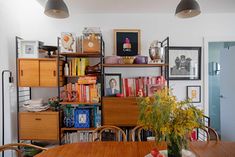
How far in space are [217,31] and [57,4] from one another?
2.55m

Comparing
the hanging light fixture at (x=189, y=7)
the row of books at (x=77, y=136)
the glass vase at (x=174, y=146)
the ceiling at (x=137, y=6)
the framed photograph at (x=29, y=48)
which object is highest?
the ceiling at (x=137, y=6)

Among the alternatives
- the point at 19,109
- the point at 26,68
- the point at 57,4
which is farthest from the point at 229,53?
the point at 19,109

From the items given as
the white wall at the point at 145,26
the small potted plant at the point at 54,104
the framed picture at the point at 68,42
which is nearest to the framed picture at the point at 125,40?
the white wall at the point at 145,26

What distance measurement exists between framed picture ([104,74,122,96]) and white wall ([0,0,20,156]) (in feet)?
4.38

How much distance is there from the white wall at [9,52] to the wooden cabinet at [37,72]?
0.57 feet

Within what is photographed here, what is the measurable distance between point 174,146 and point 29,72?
2.19 meters

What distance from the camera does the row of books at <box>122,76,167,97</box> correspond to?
2.70 metres

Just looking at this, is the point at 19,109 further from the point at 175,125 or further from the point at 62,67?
the point at 175,125

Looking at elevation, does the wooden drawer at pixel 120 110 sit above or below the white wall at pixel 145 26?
below

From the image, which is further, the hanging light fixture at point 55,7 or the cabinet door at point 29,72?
the cabinet door at point 29,72

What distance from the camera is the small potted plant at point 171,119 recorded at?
3.86ft

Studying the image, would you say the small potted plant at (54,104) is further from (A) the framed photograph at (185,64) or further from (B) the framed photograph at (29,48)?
(A) the framed photograph at (185,64)

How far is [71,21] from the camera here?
9.78 feet

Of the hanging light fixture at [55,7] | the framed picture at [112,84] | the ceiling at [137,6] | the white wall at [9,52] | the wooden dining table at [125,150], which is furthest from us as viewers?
the framed picture at [112,84]
